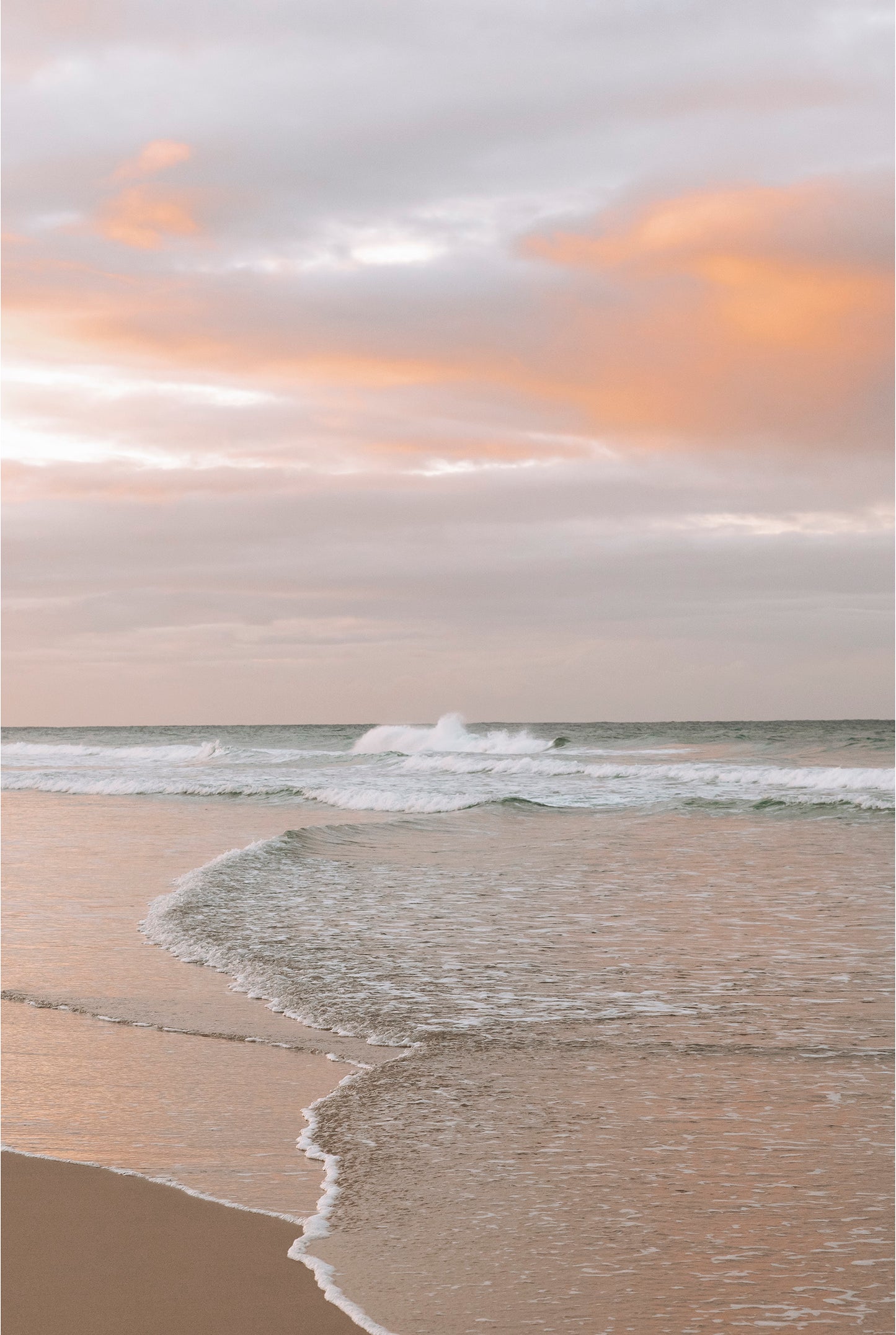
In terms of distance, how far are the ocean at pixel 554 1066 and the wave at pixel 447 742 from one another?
98.1ft

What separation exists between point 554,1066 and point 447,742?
135ft

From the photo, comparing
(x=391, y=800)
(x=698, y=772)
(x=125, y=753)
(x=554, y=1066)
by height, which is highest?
(x=554, y=1066)

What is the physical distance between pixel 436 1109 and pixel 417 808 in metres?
16.0

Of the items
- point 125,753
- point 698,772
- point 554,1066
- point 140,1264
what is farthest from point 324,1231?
point 125,753

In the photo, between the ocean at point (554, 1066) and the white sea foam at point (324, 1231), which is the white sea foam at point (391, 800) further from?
the white sea foam at point (324, 1231)

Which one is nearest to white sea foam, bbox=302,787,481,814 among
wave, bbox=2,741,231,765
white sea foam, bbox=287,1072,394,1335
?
white sea foam, bbox=287,1072,394,1335

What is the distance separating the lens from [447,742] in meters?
46.5

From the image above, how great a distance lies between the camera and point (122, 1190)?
393 cm

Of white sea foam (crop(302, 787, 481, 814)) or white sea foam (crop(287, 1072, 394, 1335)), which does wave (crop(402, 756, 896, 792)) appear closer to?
white sea foam (crop(302, 787, 481, 814))

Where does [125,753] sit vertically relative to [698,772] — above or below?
below

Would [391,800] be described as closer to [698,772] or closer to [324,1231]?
[698,772]

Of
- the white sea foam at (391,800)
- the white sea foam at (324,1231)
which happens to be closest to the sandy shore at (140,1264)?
the white sea foam at (324,1231)

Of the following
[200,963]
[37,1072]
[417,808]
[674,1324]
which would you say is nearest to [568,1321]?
[674,1324]

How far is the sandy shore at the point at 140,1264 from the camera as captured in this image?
3.07 m
